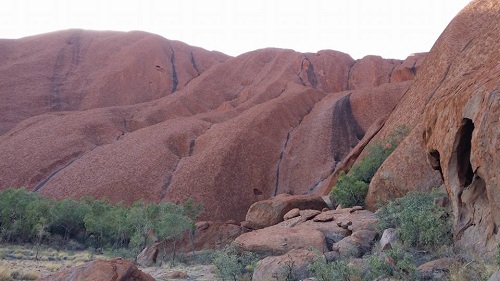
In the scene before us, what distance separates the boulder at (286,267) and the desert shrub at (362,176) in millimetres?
10710

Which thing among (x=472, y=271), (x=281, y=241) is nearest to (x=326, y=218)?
(x=281, y=241)

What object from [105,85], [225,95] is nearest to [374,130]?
[225,95]

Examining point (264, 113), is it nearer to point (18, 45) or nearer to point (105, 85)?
point (105, 85)

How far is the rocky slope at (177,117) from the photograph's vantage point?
43.0 meters

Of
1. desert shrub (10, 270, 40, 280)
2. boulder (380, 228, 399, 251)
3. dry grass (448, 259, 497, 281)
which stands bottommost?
desert shrub (10, 270, 40, 280)

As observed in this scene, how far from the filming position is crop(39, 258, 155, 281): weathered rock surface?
9078 mm

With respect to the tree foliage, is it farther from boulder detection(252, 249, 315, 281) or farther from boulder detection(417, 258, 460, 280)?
boulder detection(417, 258, 460, 280)

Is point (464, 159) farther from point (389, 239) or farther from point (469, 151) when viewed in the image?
point (389, 239)

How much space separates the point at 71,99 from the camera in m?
69.5

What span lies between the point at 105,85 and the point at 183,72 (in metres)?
13.9

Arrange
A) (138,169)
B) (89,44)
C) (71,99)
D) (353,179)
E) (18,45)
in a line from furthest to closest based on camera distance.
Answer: (89,44), (18,45), (71,99), (138,169), (353,179)

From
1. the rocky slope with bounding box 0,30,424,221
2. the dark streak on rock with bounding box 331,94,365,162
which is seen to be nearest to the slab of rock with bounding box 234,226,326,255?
the rocky slope with bounding box 0,30,424,221

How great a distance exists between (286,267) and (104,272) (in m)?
4.80

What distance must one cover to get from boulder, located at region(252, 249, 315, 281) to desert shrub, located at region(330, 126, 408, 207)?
10.7m
